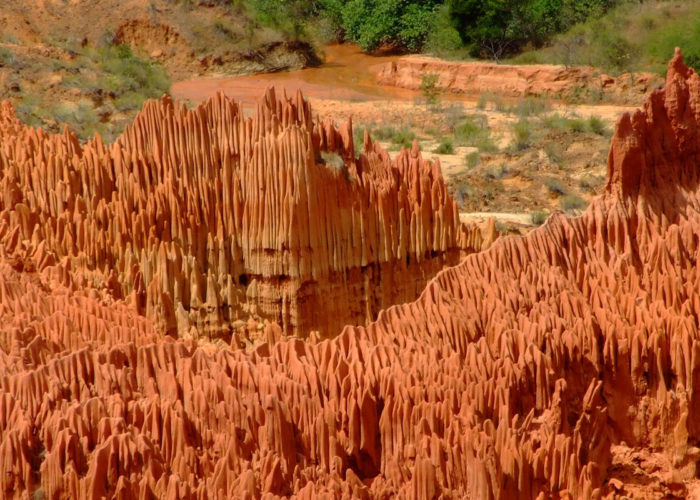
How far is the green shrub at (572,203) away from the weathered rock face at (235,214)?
500 cm

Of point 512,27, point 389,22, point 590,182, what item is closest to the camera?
point 590,182

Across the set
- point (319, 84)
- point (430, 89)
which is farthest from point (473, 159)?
point (319, 84)

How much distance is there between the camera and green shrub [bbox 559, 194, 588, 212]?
14367 mm

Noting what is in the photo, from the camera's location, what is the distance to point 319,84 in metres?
29.1

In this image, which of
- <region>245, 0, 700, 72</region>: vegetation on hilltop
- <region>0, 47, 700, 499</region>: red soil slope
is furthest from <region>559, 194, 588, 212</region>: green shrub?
<region>245, 0, 700, 72</region>: vegetation on hilltop

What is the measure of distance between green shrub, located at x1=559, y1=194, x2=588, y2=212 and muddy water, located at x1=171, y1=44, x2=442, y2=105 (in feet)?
33.9

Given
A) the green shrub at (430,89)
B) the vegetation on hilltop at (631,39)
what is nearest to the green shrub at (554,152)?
the green shrub at (430,89)

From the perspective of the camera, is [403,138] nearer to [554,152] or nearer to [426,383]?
[554,152]

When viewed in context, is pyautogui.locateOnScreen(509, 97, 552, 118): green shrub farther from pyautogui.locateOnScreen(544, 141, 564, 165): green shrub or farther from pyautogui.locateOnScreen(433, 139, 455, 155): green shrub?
pyautogui.locateOnScreen(544, 141, 564, 165): green shrub

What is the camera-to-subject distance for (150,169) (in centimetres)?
913

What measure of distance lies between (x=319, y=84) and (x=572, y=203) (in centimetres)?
1572

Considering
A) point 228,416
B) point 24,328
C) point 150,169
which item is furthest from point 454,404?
point 150,169

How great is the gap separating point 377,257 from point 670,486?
376 centimetres

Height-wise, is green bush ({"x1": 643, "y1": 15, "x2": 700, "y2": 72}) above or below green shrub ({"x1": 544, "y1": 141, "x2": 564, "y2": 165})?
above
